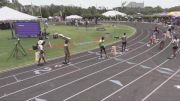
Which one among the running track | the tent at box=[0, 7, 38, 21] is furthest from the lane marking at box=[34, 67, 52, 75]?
the tent at box=[0, 7, 38, 21]

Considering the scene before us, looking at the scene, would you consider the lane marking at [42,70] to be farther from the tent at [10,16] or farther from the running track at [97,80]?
the tent at [10,16]

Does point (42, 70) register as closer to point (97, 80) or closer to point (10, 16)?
point (97, 80)

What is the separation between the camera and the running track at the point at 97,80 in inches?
500

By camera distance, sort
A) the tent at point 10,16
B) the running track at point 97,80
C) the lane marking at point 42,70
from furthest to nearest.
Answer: the tent at point 10,16, the lane marking at point 42,70, the running track at point 97,80

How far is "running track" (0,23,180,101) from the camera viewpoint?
1270 cm

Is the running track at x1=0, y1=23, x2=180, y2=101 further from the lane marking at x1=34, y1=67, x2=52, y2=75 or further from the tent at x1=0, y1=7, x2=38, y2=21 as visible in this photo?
the tent at x1=0, y1=7, x2=38, y2=21

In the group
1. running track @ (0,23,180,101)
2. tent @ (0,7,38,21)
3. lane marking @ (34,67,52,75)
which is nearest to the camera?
running track @ (0,23,180,101)

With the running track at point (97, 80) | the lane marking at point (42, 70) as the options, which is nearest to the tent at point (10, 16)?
the running track at point (97, 80)

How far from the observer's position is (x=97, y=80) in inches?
605

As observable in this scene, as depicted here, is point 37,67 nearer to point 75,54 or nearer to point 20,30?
point 75,54

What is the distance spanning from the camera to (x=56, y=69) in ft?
60.1

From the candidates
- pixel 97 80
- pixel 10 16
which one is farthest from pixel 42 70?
pixel 10 16

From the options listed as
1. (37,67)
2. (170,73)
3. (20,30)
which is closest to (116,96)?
(170,73)

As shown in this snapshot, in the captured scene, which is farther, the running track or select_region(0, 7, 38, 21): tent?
select_region(0, 7, 38, 21): tent
